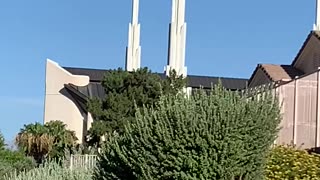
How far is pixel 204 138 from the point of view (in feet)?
44.5

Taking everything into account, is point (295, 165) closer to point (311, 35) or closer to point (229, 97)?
point (229, 97)

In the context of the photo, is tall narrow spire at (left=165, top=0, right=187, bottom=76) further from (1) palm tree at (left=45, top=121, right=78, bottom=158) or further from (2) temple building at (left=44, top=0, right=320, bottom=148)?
(1) palm tree at (left=45, top=121, right=78, bottom=158)

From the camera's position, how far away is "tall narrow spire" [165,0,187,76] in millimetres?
49500

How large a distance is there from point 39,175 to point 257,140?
26.0ft

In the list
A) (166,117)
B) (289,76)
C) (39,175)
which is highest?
(289,76)

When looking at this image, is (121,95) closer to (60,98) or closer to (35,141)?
(35,141)

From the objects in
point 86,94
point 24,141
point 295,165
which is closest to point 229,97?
point 295,165

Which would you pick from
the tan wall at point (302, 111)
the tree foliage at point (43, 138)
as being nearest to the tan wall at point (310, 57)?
the tan wall at point (302, 111)

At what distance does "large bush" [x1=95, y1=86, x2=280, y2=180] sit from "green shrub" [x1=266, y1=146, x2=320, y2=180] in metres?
3.33

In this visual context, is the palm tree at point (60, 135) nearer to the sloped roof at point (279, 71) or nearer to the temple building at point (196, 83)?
the temple building at point (196, 83)

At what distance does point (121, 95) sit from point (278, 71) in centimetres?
797

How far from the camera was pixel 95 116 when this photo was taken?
1651 inches

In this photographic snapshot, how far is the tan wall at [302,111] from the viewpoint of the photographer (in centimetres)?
2227

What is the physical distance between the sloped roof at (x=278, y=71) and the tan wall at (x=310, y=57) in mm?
356
